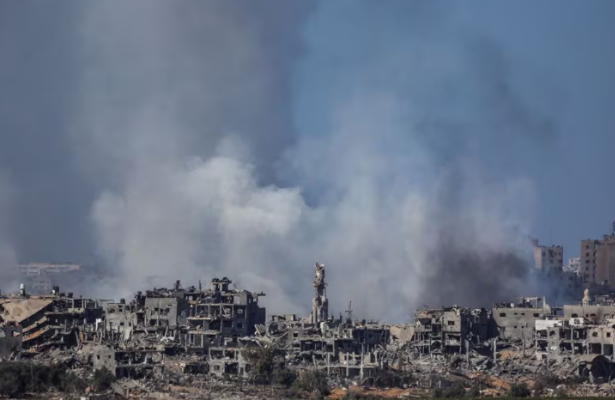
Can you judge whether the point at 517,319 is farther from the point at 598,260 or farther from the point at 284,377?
the point at 598,260

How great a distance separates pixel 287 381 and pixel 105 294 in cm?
4432

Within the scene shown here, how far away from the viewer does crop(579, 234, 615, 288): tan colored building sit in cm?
14112

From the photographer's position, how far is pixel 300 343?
95.1 metres

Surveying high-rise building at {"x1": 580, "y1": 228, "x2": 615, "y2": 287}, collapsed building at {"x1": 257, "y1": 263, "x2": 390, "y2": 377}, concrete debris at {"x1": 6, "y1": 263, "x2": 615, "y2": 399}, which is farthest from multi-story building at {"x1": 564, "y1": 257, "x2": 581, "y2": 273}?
collapsed building at {"x1": 257, "y1": 263, "x2": 390, "y2": 377}

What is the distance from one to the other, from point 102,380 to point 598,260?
70.1 m

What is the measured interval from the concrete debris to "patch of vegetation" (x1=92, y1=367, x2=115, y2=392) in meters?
0.40

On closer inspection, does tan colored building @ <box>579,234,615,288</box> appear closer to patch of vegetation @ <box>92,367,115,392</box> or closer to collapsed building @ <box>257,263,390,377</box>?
collapsed building @ <box>257,263,390,377</box>

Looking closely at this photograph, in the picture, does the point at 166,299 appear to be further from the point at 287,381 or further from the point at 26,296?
the point at 287,381

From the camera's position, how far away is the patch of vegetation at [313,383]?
82938mm

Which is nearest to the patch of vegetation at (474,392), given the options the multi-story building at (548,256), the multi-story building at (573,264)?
the multi-story building at (548,256)

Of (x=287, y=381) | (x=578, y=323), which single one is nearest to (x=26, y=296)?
(x=287, y=381)

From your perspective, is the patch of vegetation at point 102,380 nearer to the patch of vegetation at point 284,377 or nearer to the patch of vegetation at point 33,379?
the patch of vegetation at point 33,379

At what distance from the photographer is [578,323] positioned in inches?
3812

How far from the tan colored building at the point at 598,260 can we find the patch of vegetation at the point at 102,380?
62.8 metres
